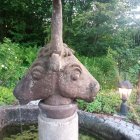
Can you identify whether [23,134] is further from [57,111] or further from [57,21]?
[57,21]

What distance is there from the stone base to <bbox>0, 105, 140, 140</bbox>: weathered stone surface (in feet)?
5.27

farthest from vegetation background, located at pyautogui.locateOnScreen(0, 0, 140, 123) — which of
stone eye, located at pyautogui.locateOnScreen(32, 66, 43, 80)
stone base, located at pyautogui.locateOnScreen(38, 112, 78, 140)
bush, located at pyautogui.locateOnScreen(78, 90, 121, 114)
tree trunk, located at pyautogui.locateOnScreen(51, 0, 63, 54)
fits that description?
tree trunk, located at pyautogui.locateOnScreen(51, 0, 63, 54)

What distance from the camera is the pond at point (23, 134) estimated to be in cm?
508

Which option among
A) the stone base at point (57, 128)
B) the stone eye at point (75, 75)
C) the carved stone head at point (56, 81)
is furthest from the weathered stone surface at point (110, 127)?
the stone eye at point (75, 75)

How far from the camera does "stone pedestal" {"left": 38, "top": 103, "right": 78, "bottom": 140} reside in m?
3.20

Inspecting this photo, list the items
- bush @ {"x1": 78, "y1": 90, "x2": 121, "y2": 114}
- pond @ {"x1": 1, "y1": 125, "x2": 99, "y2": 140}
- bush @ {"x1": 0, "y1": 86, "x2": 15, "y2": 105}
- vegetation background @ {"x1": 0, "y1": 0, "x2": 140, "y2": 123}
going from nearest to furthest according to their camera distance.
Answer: pond @ {"x1": 1, "y1": 125, "x2": 99, "y2": 140}, bush @ {"x1": 78, "y1": 90, "x2": 121, "y2": 114}, bush @ {"x1": 0, "y1": 86, "x2": 15, "y2": 105}, vegetation background @ {"x1": 0, "y1": 0, "x2": 140, "y2": 123}

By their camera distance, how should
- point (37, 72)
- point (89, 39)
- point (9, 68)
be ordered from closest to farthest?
point (37, 72)
point (9, 68)
point (89, 39)

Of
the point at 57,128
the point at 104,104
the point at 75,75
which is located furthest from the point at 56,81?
the point at 104,104

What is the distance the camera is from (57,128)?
126 inches

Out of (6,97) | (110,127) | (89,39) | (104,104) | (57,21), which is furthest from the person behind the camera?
(89,39)

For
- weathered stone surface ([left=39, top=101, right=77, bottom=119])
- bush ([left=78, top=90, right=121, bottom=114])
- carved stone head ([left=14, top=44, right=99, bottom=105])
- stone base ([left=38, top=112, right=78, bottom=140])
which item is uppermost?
carved stone head ([left=14, top=44, right=99, bottom=105])

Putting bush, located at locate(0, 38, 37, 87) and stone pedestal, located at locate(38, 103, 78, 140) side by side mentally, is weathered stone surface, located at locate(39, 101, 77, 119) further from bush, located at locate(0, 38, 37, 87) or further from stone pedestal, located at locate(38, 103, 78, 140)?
bush, located at locate(0, 38, 37, 87)

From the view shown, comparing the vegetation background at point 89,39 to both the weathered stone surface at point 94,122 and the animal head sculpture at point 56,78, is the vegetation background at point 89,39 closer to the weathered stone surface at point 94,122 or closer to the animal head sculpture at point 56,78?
the weathered stone surface at point 94,122

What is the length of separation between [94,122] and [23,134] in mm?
1084
